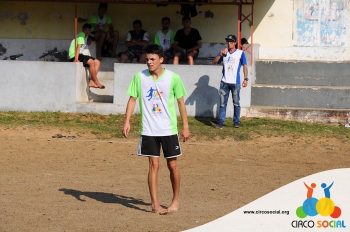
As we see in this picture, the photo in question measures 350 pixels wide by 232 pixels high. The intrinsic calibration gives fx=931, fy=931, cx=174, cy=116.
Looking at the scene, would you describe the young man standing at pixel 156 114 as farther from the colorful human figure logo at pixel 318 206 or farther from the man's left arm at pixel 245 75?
the man's left arm at pixel 245 75

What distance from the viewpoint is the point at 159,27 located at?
21.8 meters

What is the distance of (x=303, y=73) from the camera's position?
20547 mm

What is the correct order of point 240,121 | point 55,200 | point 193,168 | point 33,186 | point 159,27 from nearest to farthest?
point 55,200
point 33,186
point 193,168
point 240,121
point 159,27

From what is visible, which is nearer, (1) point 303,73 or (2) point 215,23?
(1) point 303,73

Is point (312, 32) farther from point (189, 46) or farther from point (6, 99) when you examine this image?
point (6, 99)

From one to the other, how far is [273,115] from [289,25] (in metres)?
2.88

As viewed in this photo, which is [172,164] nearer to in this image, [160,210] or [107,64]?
[160,210]

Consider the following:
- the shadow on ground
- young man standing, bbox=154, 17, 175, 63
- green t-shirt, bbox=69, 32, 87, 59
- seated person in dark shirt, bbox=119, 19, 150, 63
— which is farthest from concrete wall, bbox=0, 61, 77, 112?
the shadow on ground

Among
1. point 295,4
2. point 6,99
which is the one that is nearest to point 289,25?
point 295,4

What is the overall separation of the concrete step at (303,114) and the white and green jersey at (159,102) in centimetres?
878

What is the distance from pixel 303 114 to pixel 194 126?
2415 millimetres

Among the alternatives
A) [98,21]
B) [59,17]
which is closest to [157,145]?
[98,21]

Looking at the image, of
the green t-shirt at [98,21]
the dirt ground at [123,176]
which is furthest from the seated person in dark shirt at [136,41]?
the dirt ground at [123,176]

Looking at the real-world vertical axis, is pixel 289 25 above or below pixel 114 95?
above
